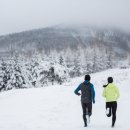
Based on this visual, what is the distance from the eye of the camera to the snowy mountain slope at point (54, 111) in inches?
597

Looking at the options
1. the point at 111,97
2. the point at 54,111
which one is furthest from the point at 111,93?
the point at 54,111

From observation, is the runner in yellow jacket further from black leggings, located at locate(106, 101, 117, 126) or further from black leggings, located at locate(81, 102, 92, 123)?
black leggings, located at locate(81, 102, 92, 123)

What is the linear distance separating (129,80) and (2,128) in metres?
17.7

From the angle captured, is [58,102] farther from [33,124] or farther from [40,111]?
[33,124]

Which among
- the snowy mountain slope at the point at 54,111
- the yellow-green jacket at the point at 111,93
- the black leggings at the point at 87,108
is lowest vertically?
the snowy mountain slope at the point at 54,111

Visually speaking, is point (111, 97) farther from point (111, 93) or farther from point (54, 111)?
point (54, 111)

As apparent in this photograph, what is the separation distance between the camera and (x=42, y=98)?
24938mm

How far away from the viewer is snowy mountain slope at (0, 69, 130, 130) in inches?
597

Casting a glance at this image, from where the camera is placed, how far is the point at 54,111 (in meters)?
20.0

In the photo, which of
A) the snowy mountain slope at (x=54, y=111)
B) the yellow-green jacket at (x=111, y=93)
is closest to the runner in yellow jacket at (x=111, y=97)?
the yellow-green jacket at (x=111, y=93)

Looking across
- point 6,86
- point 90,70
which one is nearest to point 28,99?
point 6,86

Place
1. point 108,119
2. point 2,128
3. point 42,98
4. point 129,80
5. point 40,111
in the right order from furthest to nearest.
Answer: point 129,80 < point 42,98 < point 40,111 < point 108,119 < point 2,128

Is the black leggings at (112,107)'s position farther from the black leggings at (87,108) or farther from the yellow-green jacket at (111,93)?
the black leggings at (87,108)

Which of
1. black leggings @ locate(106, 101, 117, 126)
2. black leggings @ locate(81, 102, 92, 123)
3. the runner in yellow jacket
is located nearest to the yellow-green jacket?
the runner in yellow jacket
